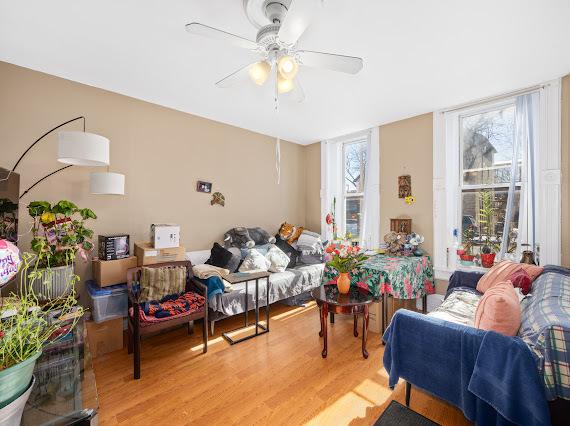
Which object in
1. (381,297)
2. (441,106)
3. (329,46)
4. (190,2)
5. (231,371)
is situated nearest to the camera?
(190,2)

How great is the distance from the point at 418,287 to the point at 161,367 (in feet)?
9.79

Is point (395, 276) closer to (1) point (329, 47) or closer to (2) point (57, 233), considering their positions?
(1) point (329, 47)

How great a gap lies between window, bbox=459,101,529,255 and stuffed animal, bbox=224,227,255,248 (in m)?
2.98

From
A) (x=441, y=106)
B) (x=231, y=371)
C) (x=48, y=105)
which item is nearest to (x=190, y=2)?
(x=48, y=105)

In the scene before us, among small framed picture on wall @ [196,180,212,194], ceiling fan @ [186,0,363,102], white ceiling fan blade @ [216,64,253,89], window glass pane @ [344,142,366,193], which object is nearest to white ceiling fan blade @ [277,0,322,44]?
ceiling fan @ [186,0,363,102]

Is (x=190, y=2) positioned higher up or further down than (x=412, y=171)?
higher up

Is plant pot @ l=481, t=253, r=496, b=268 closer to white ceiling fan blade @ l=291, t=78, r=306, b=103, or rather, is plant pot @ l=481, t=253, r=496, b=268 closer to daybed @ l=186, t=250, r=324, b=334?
daybed @ l=186, t=250, r=324, b=334

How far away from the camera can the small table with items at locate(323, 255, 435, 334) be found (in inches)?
114

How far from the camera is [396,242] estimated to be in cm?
370

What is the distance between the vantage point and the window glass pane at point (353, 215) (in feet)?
15.5

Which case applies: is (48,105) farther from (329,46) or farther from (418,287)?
(418,287)

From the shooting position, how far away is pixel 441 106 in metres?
3.42

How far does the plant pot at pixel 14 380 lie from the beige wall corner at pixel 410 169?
3973 millimetres

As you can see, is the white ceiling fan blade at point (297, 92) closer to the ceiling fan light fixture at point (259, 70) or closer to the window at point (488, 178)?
the ceiling fan light fixture at point (259, 70)
